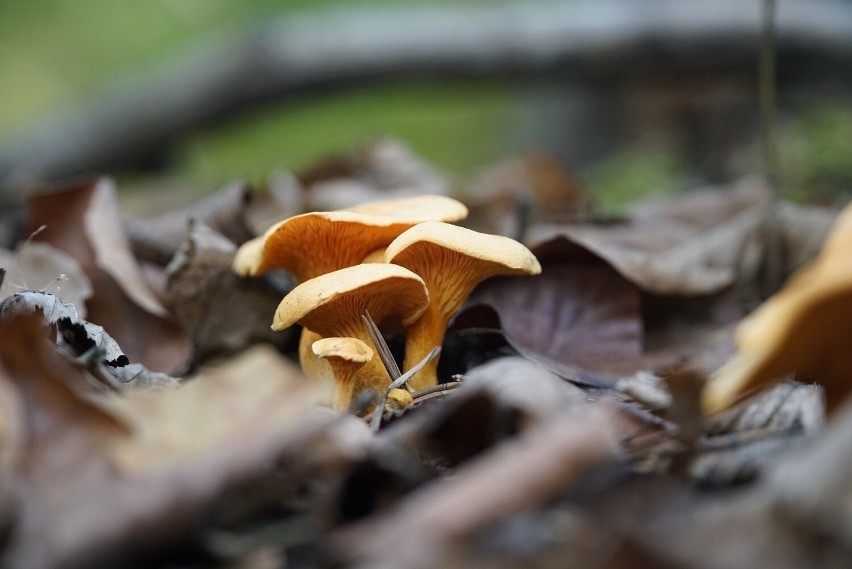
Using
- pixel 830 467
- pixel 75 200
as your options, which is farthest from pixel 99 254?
pixel 830 467

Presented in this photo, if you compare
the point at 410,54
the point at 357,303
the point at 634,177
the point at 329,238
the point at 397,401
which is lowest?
the point at 634,177

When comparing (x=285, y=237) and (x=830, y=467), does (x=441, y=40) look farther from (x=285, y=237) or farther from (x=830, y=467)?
(x=830, y=467)

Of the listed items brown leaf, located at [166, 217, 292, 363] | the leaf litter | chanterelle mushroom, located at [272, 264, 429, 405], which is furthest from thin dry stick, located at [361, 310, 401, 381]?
brown leaf, located at [166, 217, 292, 363]

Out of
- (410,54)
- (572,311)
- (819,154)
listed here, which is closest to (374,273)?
(572,311)

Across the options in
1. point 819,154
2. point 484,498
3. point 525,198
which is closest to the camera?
point 484,498

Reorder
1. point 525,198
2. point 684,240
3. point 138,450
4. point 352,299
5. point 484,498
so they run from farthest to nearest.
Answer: point 684,240 < point 525,198 < point 352,299 < point 138,450 < point 484,498

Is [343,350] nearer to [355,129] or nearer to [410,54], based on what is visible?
[410,54]

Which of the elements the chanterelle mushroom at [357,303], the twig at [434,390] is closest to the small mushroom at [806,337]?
the twig at [434,390]
